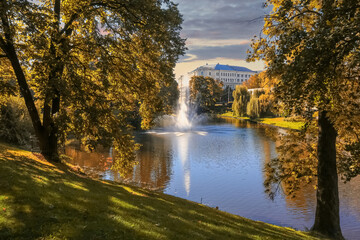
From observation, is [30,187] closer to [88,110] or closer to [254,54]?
[88,110]

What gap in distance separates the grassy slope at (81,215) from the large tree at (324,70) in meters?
4.35

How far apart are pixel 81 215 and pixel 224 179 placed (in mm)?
18194

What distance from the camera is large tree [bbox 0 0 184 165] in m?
10.7

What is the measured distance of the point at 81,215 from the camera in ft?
23.5

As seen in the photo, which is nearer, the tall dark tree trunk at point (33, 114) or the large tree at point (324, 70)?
the large tree at point (324, 70)

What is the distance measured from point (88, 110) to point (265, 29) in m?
8.64

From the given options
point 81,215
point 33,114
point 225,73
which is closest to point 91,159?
point 33,114

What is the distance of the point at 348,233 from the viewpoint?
49.4 feet

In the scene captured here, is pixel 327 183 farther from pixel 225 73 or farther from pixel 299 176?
pixel 225 73

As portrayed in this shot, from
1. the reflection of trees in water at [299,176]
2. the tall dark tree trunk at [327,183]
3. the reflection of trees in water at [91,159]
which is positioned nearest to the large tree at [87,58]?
the reflection of trees in water at [299,176]

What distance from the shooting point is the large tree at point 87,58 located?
35.1ft

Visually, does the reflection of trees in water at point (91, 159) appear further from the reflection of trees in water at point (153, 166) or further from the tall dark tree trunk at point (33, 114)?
the tall dark tree trunk at point (33, 114)

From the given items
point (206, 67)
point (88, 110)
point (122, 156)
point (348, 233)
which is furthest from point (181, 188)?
point (206, 67)

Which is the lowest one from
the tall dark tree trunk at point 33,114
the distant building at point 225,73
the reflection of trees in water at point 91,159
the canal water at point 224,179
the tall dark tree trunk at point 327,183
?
the canal water at point 224,179
